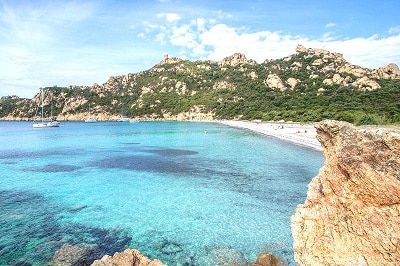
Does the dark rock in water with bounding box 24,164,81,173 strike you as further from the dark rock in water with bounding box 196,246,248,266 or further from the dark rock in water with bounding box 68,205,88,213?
the dark rock in water with bounding box 196,246,248,266

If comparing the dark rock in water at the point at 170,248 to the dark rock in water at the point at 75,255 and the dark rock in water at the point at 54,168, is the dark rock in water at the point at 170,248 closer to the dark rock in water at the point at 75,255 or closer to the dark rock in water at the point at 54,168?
the dark rock in water at the point at 75,255

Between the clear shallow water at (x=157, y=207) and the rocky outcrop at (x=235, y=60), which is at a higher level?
the rocky outcrop at (x=235, y=60)

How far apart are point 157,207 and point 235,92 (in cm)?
13172

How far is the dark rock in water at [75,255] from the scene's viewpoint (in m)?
9.50

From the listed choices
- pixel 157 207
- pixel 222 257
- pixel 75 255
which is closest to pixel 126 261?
pixel 75 255

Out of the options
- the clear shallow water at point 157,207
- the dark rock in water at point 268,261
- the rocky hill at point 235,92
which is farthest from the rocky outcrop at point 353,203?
the rocky hill at point 235,92

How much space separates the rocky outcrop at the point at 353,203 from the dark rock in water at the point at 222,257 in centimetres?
395

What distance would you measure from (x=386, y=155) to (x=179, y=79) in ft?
559

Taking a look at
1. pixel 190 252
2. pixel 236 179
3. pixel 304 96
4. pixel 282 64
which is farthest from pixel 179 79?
pixel 190 252

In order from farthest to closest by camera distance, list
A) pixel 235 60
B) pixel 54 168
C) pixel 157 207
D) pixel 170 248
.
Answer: pixel 235 60, pixel 54 168, pixel 157 207, pixel 170 248

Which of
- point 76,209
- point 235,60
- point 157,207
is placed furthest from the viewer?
point 235,60

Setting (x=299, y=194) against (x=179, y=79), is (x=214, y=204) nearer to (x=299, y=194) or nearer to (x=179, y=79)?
(x=299, y=194)

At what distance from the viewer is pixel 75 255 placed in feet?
32.6

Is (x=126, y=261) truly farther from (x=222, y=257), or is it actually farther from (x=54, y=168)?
(x=54, y=168)
